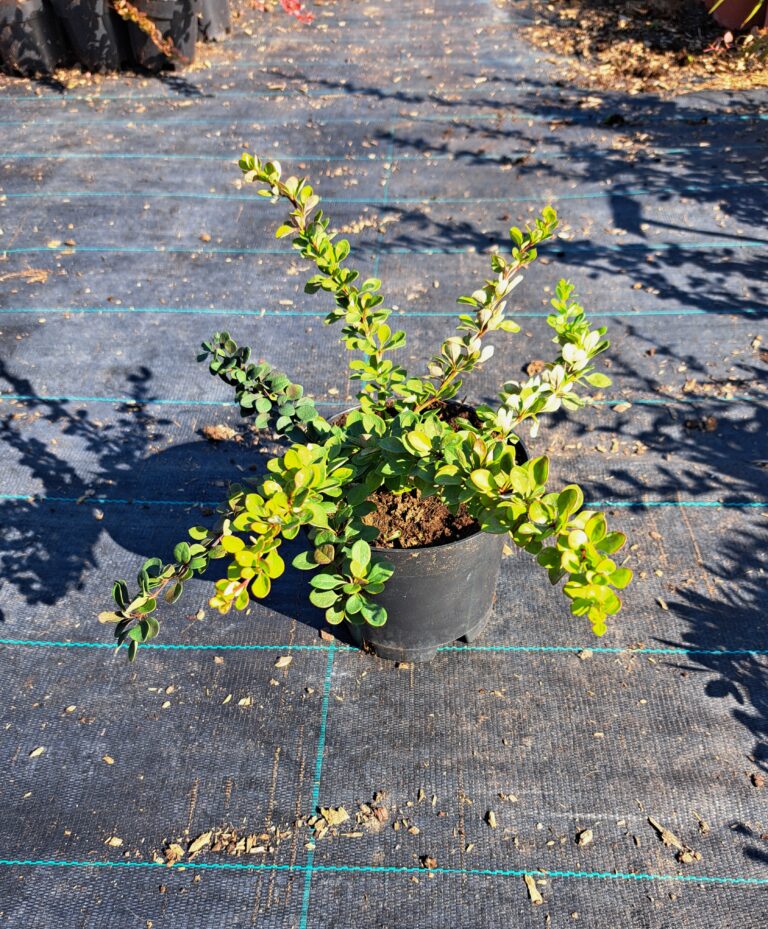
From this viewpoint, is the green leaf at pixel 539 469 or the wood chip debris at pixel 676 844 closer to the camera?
the green leaf at pixel 539 469

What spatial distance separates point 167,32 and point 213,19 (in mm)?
702

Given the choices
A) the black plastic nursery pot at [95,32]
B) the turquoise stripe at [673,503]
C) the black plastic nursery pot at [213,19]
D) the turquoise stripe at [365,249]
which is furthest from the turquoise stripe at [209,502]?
the black plastic nursery pot at [213,19]

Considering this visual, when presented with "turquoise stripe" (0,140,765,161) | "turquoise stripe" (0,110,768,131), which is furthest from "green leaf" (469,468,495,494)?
"turquoise stripe" (0,110,768,131)

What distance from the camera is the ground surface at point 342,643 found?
2033 mm

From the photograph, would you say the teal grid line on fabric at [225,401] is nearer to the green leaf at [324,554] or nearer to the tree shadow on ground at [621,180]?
the tree shadow on ground at [621,180]

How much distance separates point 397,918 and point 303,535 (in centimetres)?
131

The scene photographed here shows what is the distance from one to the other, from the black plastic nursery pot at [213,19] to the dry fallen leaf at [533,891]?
7073 millimetres

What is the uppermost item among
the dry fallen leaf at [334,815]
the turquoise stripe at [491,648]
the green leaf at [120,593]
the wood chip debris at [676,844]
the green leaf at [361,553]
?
the green leaf at [361,553]

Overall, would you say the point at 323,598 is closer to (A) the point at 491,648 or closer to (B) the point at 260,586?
(B) the point at 260,586

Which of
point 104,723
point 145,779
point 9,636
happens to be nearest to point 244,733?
point 145,779

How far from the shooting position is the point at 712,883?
198 centimetres

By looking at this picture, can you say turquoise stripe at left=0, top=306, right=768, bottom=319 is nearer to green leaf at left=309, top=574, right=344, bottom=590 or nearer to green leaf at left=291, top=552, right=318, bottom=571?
green leaf at left=291, top=552, right=318, bottom=571

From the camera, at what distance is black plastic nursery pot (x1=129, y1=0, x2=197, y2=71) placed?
6.06 metres

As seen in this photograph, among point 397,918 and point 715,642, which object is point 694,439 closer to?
point 715,642
